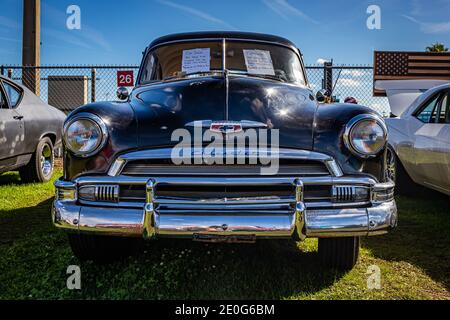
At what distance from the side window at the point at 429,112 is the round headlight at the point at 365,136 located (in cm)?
229

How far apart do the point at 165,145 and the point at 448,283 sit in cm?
→ 187

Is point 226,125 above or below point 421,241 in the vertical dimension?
above

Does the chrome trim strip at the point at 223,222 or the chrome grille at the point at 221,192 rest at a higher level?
the chrome grille at the point at 221,192

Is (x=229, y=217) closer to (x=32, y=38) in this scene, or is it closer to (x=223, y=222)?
(x=223, y=222)

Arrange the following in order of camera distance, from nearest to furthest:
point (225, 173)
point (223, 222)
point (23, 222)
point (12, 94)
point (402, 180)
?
point (223, 222) → point (225, 173) → point (23, 222) → point (402, 180) → point (12, 94)

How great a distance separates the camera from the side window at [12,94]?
503 centimetres

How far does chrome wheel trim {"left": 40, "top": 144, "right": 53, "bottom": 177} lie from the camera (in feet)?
19.0

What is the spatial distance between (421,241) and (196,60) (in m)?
2.31

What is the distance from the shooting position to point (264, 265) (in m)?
2.71

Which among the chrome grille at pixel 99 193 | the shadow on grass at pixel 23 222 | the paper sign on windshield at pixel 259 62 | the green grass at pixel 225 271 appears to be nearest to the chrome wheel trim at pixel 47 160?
the shadow on grass at pixel 23 222

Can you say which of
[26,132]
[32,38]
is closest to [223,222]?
[26,132]

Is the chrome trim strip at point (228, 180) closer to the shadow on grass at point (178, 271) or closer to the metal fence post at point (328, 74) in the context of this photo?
the shadow on grass at point (178, 271)

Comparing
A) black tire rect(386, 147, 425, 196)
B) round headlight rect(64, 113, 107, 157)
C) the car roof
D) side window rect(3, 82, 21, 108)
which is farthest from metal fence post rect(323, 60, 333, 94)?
round headlight rect(64, 113, 107, 157)

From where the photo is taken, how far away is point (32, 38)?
27.7ft
